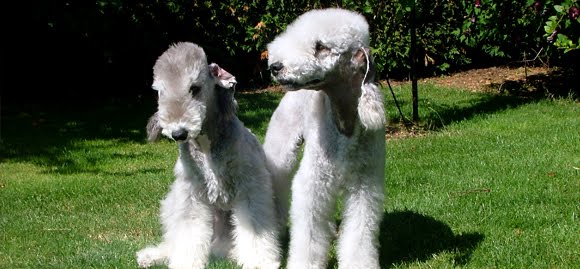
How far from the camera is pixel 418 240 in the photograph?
15.5ft

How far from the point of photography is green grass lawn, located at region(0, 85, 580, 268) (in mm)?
4586

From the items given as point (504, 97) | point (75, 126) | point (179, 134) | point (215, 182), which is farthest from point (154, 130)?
point (504, 97)

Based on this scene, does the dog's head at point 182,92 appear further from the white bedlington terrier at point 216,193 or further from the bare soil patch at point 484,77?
the bare soil patch at point 484,77

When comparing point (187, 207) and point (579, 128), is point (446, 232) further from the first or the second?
point (579, 128)

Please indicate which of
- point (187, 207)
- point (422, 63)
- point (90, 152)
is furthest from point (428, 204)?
point (422, 63)

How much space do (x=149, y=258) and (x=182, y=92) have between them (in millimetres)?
1133

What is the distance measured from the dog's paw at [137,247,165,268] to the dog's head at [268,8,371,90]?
1.44 metres

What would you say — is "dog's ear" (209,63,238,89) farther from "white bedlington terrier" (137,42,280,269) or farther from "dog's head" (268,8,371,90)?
"dog's head" (268,8,371,90)

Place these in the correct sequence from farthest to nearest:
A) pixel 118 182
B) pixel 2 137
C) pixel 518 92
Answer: pixel 518 92
pixel 2 137
pixel 118 182

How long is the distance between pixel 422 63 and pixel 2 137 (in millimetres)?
6402

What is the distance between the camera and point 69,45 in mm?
11008

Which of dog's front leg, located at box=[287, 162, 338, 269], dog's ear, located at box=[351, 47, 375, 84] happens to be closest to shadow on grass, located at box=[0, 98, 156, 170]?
dog's front leg, located at box=[287, 162, 338, 269]

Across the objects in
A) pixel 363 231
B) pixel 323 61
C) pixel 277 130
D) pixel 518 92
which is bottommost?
pixel 518 92

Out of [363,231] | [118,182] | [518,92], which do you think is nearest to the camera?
[363,231]
